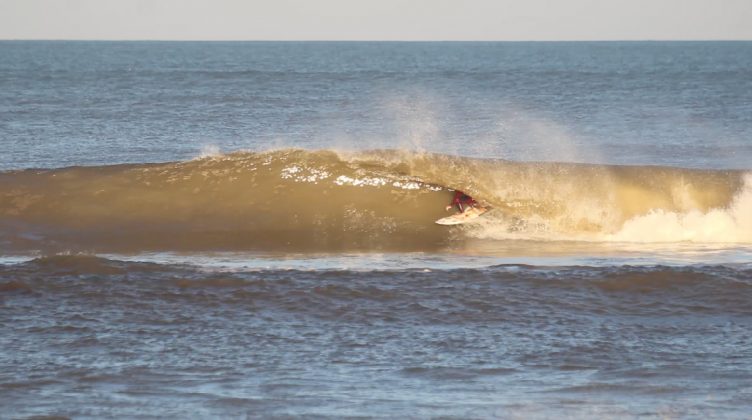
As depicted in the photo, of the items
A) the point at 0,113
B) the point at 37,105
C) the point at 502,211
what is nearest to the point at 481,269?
the point at 502,211

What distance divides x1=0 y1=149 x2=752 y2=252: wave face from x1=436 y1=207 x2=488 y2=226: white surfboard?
0.41 feet

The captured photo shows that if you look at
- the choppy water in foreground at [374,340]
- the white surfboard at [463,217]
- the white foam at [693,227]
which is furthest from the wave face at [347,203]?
the choppy water in foreground at [374,340]

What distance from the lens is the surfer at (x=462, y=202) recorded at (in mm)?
13961

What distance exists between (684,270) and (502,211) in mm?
3574

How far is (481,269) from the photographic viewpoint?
10.9 m

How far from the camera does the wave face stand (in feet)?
43.7

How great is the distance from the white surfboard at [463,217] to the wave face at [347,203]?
12cm

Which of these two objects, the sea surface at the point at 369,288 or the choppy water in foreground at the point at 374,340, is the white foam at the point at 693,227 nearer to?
the sea surface at the point at 369,288

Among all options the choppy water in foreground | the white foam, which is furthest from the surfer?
the choppy water in foreground

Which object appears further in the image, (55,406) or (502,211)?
(502,211)

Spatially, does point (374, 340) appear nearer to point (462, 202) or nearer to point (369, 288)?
point (369, 288)

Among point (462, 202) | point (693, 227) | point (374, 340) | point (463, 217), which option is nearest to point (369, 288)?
point (374, 340)

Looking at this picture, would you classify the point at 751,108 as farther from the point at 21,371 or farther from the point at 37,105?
the point at 21,371

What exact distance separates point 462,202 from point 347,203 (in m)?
1.39
